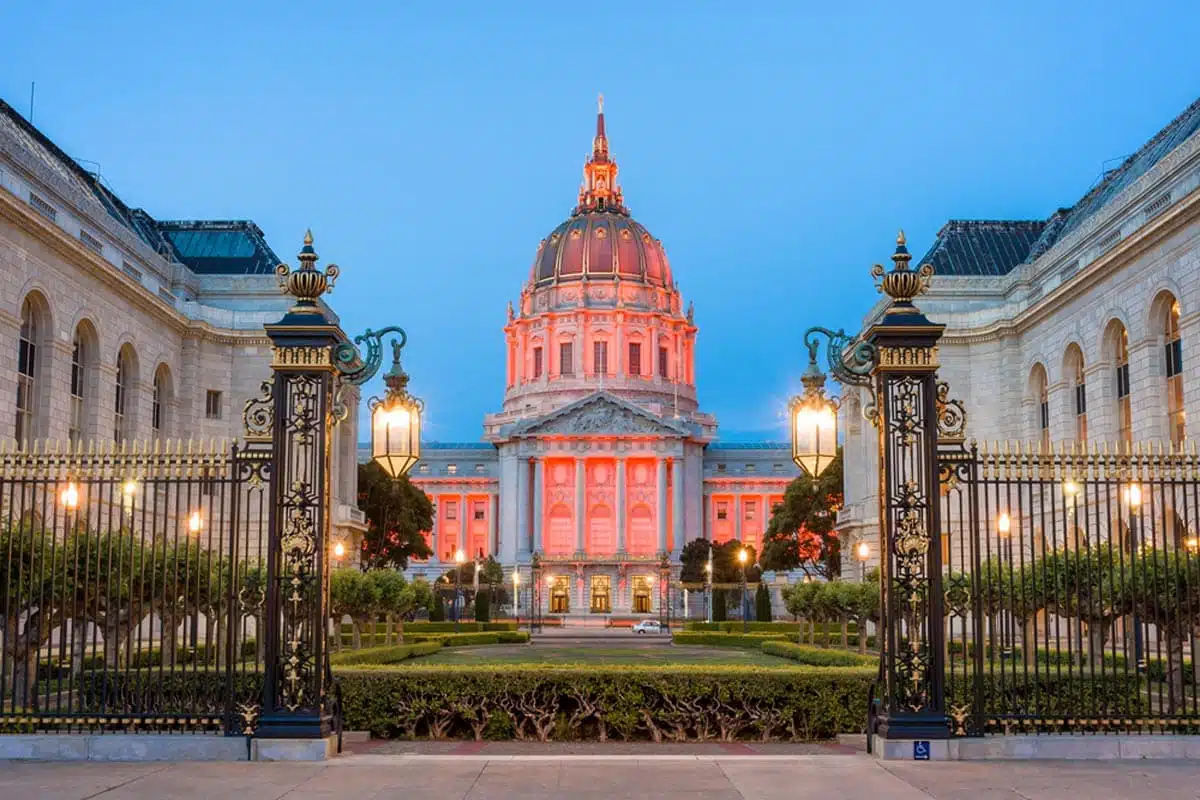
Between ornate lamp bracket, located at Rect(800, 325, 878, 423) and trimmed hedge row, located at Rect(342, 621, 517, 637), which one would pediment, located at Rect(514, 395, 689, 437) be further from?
ornate lamp bracket, located at Rect(800, 325, 878, 423)

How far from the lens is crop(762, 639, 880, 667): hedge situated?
26.1m

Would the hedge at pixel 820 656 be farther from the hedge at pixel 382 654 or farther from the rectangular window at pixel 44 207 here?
the rectangular window at pixel 44 207

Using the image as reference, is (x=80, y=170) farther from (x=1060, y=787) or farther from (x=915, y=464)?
(x=1060, y=787)

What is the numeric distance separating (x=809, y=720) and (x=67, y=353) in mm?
30666

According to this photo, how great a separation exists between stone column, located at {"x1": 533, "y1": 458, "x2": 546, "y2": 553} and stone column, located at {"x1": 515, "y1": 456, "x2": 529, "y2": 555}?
2.64 ft

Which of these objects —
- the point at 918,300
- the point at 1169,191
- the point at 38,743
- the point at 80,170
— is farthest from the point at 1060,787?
the point at 80,170

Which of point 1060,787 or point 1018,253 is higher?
point 1018,253

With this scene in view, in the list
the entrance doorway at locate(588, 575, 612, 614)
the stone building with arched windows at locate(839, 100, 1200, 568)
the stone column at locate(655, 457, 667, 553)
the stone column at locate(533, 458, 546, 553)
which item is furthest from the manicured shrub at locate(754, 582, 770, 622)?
the stone column at locate(533, 458, 546, 553)

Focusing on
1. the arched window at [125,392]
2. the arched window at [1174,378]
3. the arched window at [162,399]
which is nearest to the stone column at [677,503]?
the arched window at [162,399]

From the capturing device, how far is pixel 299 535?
14961mm

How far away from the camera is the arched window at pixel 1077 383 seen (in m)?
47.2

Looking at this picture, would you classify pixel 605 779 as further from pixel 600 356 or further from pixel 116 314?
pixel 600 356

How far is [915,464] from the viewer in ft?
51.5

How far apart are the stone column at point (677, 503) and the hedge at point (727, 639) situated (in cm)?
6397
